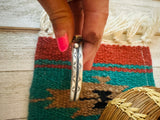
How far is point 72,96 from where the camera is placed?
287mm

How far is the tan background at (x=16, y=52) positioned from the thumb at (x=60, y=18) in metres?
0.19

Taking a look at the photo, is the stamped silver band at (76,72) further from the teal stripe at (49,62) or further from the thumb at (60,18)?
the teal stripe at (49,62)

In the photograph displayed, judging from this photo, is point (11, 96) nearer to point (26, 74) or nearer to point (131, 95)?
point (26, 74)

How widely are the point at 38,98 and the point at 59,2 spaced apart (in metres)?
0.26

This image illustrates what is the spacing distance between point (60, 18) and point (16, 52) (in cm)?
23

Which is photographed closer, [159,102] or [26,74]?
[159,102]

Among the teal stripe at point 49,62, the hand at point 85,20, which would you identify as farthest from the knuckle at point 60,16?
the teal stripe at point 49,62

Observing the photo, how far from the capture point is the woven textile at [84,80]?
41cm

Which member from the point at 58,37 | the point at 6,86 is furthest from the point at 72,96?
the point at 6,86

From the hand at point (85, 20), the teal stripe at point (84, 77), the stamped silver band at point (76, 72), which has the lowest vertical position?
the teal stripe at point (84, 77)

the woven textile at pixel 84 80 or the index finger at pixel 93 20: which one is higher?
the index finger at pixel 93 20

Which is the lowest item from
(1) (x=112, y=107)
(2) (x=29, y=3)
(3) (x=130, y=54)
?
(1) (x=112, y=107)

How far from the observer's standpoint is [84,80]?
1.46 feet

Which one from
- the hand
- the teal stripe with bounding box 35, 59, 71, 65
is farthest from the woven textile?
the hand
